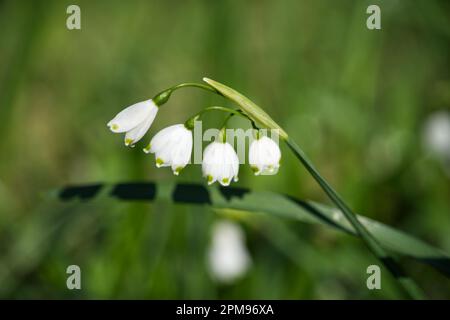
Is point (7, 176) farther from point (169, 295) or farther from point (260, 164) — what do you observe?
point (260, 164)

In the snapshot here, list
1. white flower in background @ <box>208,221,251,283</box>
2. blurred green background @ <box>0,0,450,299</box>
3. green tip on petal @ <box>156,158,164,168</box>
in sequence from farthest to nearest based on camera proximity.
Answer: white flower in background @ <box>208,221,251,283</box>
blurred green background @ <box>0,0,450,299</box>
green tip on petal @ <box>156,158,164,168</box>

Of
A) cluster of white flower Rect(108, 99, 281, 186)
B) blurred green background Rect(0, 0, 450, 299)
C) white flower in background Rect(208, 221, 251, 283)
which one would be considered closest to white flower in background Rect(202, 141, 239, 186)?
cluster of white flower Rect(108, 99, 281, 186)

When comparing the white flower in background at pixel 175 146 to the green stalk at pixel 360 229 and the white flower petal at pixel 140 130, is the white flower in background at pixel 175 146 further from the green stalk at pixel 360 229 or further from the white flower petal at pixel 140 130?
the green stalk at pixel 360 229

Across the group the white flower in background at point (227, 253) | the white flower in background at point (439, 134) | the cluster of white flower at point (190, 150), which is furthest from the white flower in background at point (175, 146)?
the white flower in background at point (439, 134)

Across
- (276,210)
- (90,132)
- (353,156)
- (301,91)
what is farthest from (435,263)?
(90,132)

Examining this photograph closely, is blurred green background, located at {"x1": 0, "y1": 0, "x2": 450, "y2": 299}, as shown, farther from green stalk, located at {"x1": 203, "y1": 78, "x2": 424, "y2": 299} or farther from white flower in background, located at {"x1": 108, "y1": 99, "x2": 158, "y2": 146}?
green stalk, located at {"x1": 203, "y1": 78, "x2": 424, "y2": 299}

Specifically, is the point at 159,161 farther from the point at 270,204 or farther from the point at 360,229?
the point at 360,229
